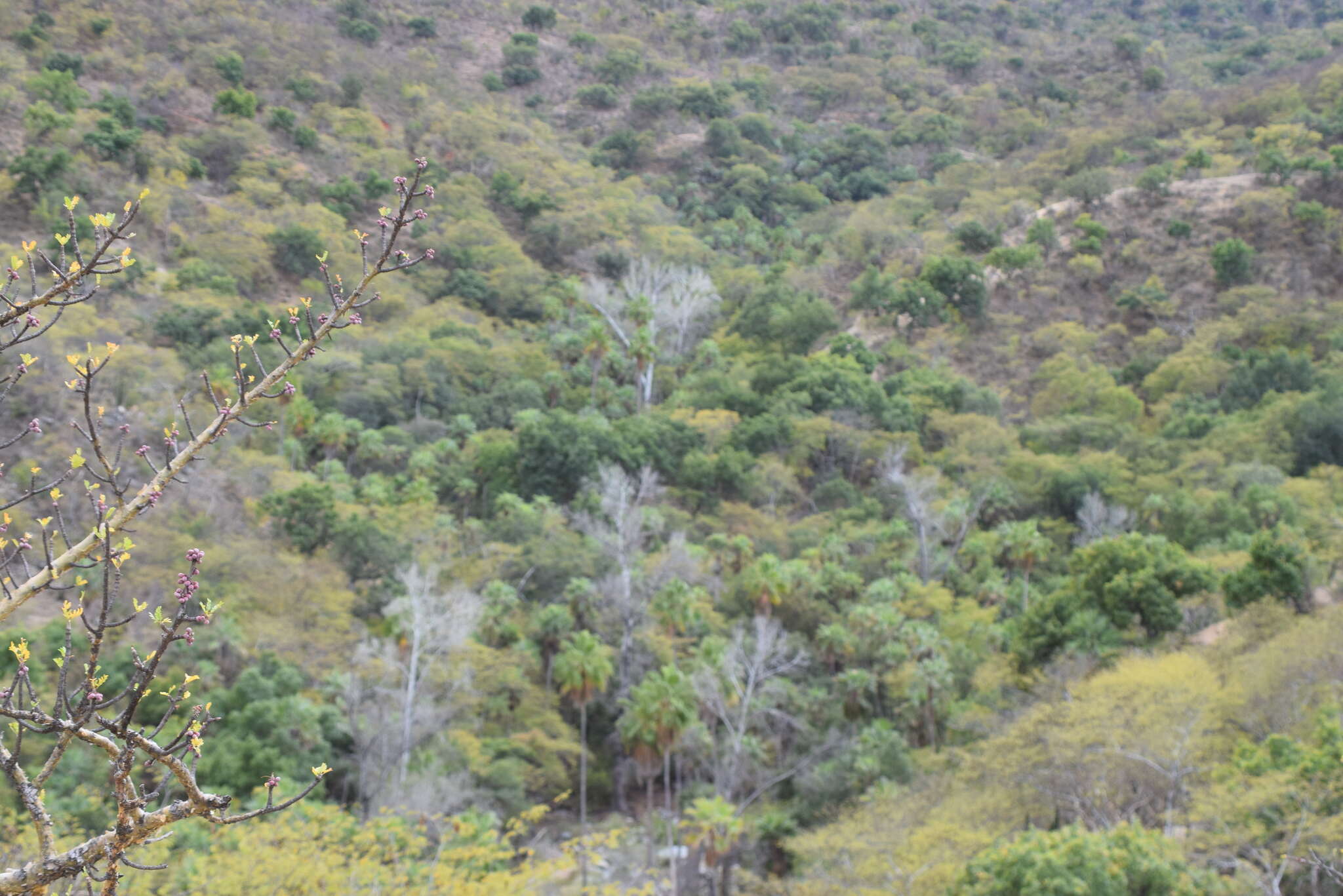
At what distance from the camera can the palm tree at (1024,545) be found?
96.5ft

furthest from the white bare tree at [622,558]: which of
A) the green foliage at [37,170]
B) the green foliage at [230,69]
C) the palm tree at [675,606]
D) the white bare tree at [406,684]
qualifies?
the green foliage at [230,69]

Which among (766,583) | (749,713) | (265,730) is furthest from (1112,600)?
(265,730)

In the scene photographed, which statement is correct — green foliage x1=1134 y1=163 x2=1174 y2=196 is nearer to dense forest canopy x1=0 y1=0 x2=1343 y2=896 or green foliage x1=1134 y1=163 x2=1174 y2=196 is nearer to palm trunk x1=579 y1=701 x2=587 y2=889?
dense forest canopy x1=0 y1=0 x2=1343 y2=896

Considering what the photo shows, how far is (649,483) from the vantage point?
32594 millimetres

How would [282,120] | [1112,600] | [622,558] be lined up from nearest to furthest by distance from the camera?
[1112,600] → [622,558] → [282,120]

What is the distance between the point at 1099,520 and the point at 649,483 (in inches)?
612

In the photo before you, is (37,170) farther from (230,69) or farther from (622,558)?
(622,558)

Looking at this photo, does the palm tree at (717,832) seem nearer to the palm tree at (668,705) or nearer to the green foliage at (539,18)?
the palm tree at (668,705)

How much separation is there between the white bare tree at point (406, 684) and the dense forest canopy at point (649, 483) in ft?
0.54

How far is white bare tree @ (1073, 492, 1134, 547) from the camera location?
32.0m

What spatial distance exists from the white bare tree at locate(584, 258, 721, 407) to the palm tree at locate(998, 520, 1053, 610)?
17.2m

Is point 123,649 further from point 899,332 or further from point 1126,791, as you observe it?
point 899,332

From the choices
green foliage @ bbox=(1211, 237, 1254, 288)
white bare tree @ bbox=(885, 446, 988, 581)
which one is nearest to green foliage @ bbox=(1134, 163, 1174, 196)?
green foliage @ bbox=(1211, 237, 1254, 288)

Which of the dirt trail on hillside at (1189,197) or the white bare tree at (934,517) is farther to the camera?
the dirt trail on hillside at (1189,197)
